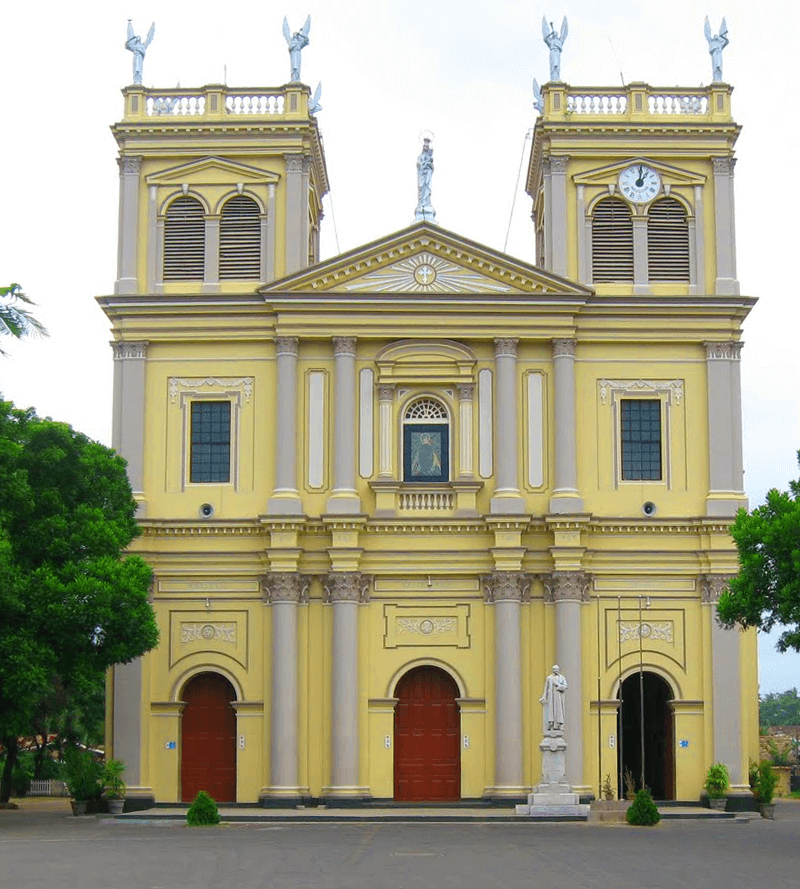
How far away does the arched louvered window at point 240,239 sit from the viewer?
47719mm

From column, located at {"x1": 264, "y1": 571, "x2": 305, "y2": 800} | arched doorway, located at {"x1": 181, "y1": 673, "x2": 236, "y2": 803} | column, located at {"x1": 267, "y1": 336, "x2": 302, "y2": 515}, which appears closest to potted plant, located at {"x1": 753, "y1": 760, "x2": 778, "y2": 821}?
column, located at {"x1": 264, "y1": 571, "x2": 305, "y2": 800}

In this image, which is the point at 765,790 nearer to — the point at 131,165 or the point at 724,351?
the point at 724,351

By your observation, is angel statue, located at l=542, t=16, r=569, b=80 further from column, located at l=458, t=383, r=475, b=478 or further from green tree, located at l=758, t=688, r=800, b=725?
green tree, located at l=758, t=688, r=800, b=725

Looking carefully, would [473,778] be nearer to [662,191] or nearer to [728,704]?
[728,704]

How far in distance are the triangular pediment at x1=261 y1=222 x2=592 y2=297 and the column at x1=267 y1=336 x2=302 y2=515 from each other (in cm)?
174

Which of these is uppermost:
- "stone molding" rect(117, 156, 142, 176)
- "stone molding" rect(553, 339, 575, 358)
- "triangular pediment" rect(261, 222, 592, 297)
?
"stone molding" rect(117, 156, 142, 176)

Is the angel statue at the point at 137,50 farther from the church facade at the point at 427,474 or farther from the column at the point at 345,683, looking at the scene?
the column at the point at 345,683

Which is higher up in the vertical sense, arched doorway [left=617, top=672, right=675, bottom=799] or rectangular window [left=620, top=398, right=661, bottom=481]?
rectangular window [left=620, top=398, right=661, bottom=481]

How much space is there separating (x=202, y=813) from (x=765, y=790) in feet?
49.6

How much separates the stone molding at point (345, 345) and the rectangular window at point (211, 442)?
350cm

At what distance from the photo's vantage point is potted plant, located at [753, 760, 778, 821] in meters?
44.4

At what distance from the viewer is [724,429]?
4653cm

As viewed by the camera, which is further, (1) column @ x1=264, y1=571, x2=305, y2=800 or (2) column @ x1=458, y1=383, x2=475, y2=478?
(2) column @ x1=458, y1=383, x2=475, y2=478

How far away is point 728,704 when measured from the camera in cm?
4497
